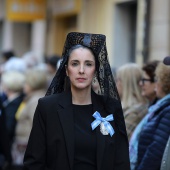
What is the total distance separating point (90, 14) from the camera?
1476 centimetres

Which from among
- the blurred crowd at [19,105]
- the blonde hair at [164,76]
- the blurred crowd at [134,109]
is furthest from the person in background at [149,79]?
the blurred crowd at [19,105]

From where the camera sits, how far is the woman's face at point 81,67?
468 cm

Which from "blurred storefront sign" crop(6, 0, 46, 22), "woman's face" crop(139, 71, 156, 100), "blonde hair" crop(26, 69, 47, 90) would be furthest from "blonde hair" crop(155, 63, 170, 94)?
"blurred storefront sign" crop(6, 0, 46, 22)

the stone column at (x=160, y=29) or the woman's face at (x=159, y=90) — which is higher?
the stone column at (x=160, y=29)

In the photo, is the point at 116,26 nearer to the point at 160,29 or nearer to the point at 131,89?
the point at 160,29

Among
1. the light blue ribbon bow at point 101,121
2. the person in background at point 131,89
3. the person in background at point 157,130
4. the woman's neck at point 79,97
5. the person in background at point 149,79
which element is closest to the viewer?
the light blue ribbon bow at point 101,121

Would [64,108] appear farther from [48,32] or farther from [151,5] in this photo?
[48,32]

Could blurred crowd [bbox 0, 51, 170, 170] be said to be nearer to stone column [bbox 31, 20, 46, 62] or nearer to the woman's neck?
the woman's neck

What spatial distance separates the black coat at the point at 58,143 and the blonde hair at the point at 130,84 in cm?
226

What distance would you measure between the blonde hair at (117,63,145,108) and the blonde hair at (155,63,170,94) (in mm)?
870

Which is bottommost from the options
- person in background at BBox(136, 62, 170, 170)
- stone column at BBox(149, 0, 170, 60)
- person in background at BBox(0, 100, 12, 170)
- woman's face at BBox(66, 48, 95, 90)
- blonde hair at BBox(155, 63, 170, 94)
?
person in background at BBox(0, 100, 12, 170)

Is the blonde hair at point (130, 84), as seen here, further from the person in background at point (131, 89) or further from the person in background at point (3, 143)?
the person in background at point (3, 143)

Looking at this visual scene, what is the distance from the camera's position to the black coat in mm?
4531

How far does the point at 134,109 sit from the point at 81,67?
2.16 m
